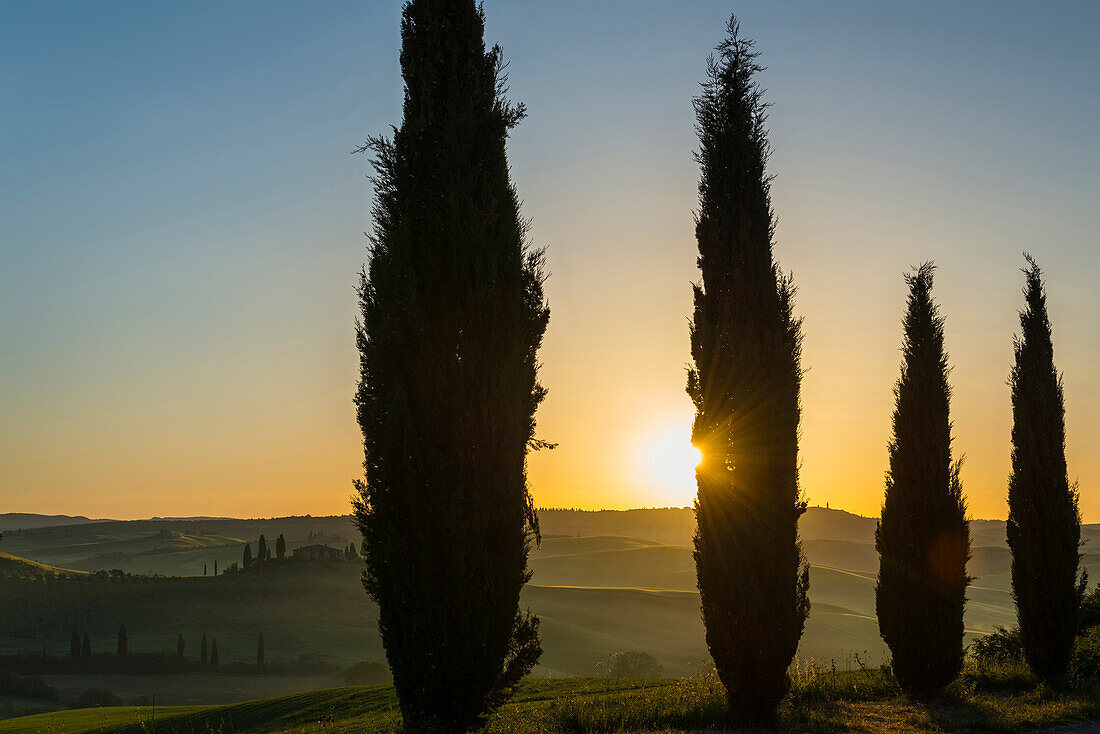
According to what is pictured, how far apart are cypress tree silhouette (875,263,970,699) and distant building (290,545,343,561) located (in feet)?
390

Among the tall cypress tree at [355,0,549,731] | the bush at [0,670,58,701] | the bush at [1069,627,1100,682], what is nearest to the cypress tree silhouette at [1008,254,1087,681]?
the bush at [1069,627,1100,682]

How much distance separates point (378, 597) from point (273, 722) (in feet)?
59.6

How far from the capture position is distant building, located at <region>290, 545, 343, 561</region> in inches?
4902

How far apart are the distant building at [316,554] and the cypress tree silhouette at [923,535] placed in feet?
390

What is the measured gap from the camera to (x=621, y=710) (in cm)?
1224

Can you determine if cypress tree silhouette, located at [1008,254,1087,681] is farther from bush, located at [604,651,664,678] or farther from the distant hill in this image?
the distant hill

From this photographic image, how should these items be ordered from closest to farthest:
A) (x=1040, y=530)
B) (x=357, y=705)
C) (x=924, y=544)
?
(x=924, y=544) < (x=1040, y=530) < (x=357, y=705)

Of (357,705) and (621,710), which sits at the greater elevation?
(621,710)

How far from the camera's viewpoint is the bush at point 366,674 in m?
73.2

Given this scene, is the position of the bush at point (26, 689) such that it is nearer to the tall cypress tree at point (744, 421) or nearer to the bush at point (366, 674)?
the bush at point (366, 674)

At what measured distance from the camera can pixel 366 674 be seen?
74.6 meters

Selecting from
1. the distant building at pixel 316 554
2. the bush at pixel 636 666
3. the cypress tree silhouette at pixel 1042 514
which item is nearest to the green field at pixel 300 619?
the distant building at pixel 316 554

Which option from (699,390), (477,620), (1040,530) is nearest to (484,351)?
(477,620)

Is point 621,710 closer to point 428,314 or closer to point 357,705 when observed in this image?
point 428,314
